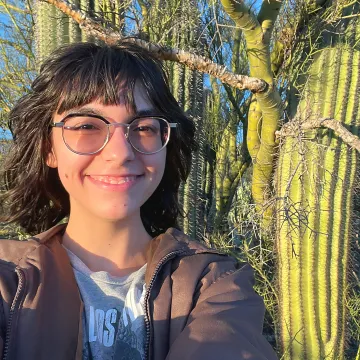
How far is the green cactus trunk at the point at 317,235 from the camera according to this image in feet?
10.2

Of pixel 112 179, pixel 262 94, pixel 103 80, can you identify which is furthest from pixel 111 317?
pixel 262 94

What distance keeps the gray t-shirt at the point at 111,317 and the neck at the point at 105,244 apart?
59 mm

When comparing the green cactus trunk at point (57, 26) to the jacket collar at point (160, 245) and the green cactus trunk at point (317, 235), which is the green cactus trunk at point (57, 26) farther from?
the jacket collar at point (160, 245)

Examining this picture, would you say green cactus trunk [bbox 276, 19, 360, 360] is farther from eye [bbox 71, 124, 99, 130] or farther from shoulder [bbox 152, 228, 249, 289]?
eye [bbox 71, 124, 99, 130]

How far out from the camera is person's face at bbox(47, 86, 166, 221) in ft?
4.46

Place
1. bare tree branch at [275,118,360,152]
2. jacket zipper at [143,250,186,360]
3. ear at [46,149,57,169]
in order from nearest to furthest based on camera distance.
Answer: jacket zipper at [143,250,186,360] → ear at [46,149,57,169] → bare tree branch at [275,118,360,152]

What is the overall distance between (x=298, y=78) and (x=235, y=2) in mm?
914

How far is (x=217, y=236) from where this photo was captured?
4023 millimetres

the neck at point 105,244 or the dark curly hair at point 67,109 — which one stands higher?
the dark curly hair at point 67,109

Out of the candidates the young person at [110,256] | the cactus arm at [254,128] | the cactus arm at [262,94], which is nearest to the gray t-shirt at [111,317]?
the young person at [110,256]

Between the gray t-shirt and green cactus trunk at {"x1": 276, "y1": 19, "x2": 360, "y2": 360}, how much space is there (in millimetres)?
1838

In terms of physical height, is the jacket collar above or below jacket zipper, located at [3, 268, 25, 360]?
above

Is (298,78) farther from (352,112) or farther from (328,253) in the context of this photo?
(328,253)

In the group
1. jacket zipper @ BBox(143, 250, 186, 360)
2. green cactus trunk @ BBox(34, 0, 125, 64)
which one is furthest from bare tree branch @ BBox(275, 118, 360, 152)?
jacket zipper @ BBox(143, 250, 186, 360)
